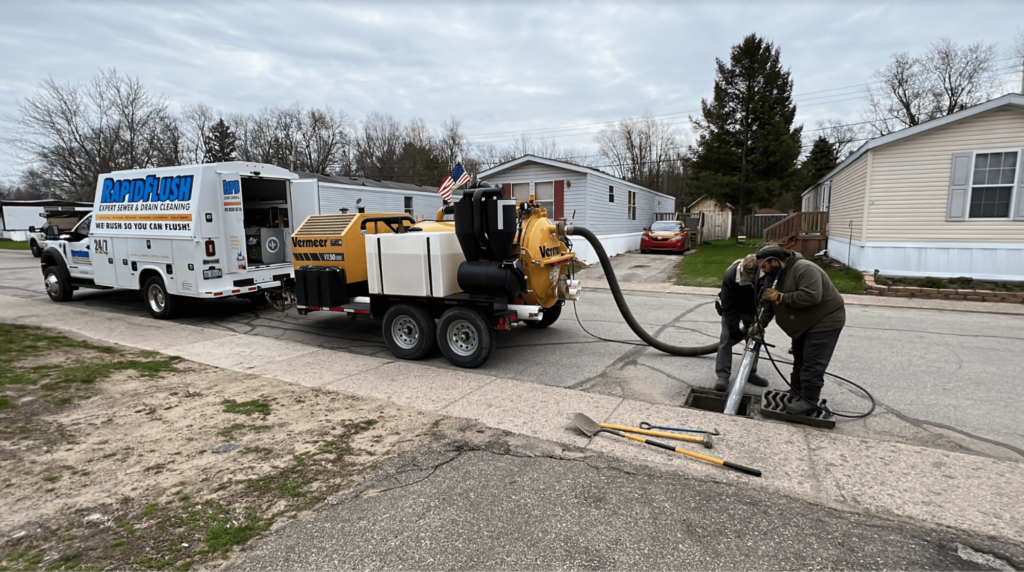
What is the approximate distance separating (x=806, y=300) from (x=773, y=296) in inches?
10.4

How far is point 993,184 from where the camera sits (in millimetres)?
11812

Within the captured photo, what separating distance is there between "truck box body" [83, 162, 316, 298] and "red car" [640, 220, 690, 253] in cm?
1631

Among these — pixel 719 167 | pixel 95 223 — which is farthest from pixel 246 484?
pixel 719 167

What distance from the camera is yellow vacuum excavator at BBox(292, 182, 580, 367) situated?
6.10 m

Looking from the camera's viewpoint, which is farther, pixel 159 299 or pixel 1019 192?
pixel 1019 192

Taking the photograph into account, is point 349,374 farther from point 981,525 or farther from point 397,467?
point 981,525

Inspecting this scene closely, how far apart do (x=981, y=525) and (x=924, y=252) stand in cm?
1232

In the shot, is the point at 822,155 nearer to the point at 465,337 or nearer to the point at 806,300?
the point at 806,300

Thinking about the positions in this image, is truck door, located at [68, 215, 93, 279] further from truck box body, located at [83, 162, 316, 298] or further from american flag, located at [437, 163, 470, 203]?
american flag, located at [437, 163, 470, 203]

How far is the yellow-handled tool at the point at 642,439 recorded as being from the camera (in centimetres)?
368

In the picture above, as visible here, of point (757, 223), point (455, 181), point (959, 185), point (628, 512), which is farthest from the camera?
point (757, 223)

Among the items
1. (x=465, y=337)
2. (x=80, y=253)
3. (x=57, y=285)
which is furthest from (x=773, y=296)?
(x=57, y=285)

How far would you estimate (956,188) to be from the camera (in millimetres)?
12109

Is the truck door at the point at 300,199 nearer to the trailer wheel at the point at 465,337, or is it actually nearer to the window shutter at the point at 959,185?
the trailer wheel at the point at 465,337
